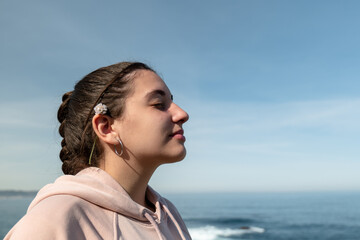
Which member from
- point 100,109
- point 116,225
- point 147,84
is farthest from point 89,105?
point 116,225

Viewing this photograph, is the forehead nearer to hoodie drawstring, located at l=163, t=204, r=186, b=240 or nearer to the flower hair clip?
the flower hair clip

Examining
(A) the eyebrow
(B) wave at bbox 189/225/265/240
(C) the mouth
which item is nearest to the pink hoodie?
(C) the mouth

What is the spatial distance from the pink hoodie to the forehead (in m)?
0.53

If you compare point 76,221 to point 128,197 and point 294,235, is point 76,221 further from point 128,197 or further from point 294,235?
point 294,235

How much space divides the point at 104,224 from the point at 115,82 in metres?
0.86

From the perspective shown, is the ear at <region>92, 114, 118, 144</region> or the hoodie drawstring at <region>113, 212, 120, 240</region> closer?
the hoodie drawstring at <region>113, 212, 120, 240</region>

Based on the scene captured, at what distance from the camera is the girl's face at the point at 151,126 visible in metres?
1.72

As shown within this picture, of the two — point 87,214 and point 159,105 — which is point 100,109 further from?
point 87,214

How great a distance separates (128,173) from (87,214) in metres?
0.37

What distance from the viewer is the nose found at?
5.85 ft

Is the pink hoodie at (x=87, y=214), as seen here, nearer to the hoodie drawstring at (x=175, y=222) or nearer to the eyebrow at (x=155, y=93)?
the hoodie drawstring at (x=175, y=222)

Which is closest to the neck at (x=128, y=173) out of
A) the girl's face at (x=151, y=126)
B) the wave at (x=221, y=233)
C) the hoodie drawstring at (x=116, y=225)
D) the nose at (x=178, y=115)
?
the girl's face at (x=151, y=126)

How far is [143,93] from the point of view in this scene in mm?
1819

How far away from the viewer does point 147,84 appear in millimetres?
1868
